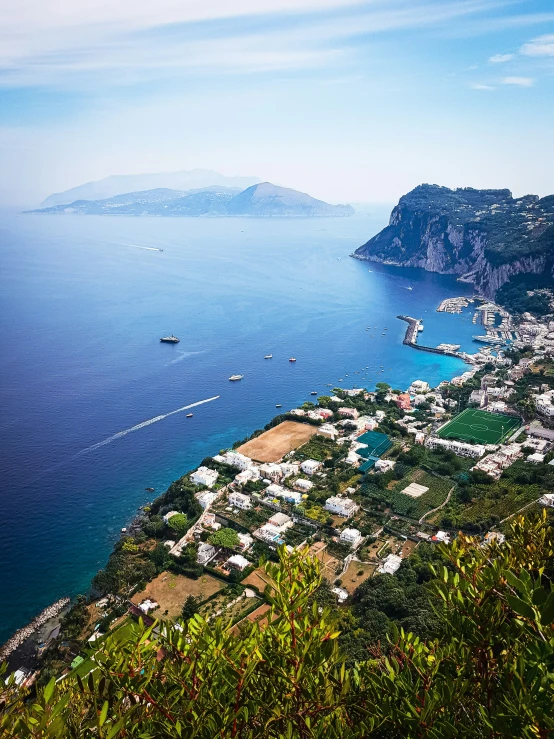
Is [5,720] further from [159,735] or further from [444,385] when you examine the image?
[444,385]

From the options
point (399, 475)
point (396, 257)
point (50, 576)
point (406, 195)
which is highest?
point (406, 195)

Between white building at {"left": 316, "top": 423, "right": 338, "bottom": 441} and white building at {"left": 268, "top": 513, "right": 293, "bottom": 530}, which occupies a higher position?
white building at {"left": 316, "top": 423, "right": 338, "bottom": 441}

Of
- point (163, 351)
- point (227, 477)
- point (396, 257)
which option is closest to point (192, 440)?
point (227, 477)

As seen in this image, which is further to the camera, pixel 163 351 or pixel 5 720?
pixel 163 351

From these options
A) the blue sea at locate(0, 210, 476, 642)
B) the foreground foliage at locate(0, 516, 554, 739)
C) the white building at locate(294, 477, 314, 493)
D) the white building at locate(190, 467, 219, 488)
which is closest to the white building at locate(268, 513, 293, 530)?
the white building at locate(294, 477, 314, 493)

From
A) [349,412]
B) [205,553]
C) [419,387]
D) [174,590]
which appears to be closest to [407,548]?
[205,553]

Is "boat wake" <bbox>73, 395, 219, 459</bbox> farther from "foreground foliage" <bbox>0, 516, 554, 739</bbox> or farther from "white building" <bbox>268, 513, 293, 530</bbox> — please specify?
"foreground foliage" <bbox>0, 516, 554, 739</bbox>
